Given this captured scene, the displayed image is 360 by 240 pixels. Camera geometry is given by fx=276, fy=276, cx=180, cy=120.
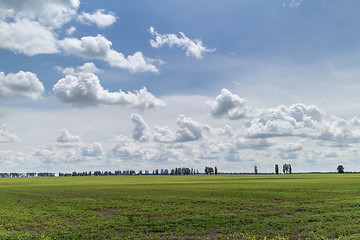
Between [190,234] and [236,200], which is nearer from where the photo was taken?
[190,234]

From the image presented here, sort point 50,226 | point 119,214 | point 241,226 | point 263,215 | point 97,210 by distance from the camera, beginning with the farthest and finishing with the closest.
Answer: point 97,210 < point 119,214 < point 263,215 < point 50,226 < point 241,226

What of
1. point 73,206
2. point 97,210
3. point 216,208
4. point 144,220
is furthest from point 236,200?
point 73,206

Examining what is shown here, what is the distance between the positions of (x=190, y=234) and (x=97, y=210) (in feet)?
60.9

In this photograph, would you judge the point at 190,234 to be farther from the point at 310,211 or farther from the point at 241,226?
the point at 310,211

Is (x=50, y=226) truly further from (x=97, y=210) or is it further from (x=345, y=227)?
Answer: (x=345, y=227)

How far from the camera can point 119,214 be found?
38.4m

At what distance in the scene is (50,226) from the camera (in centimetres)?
3316

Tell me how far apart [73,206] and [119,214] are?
10615 millimetres

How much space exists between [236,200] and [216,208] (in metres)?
7.52

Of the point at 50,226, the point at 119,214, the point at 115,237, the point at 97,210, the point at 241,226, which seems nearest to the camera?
the point at 115,237

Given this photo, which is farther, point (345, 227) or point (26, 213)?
point (26, 213)

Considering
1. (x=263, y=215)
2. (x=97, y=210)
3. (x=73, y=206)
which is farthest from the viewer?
(x=73, y=206)

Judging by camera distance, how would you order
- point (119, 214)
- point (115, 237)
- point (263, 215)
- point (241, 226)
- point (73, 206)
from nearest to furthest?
point (115, 237) < point (241, 226) < point (263, 215) < point (119, 214) < point (73, 206)

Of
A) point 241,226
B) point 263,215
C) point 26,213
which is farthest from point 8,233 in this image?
point 263,215
